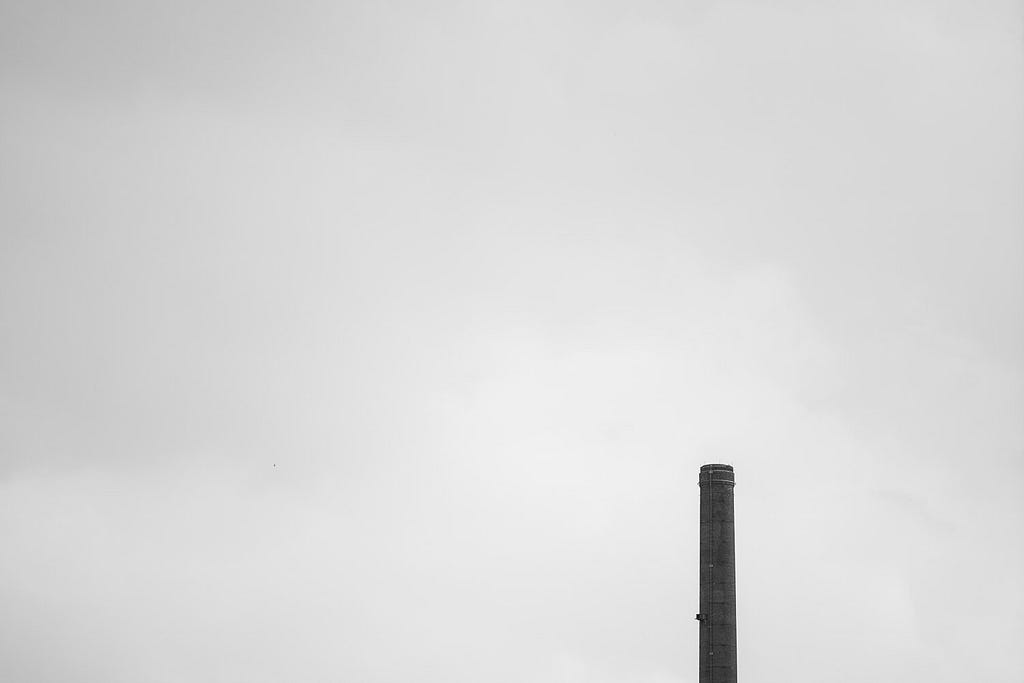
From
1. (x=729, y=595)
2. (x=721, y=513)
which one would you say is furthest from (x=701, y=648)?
(x=721, y=513)

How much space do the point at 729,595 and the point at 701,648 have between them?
5.79 feet

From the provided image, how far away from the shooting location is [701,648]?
35781mm

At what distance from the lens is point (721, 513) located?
120ft

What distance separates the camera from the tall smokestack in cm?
3534

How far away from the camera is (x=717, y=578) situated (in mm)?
36000

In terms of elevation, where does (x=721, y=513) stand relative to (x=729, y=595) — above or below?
above

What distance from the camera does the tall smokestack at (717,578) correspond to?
35344 millimetres

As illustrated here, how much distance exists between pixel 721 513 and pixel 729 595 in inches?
96.2

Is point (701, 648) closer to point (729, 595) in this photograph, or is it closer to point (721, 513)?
point (729, 595)

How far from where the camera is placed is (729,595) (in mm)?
35875

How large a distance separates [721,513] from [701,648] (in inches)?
159

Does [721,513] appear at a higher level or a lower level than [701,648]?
higher
